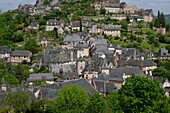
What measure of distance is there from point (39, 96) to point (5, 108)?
A: 577 centimetres

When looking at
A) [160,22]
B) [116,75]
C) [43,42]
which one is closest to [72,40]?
[43,42]

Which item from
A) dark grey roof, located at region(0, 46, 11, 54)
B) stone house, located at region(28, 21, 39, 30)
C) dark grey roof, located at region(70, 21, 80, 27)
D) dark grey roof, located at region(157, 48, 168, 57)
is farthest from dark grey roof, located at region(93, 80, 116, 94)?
stone house, located at region(28, 21, 39, 30)

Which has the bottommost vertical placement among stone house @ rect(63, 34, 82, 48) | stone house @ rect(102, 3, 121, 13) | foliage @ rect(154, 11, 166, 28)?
stone house @ rect(63, 34, 82, 48)

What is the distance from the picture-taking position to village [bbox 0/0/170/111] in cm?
4244

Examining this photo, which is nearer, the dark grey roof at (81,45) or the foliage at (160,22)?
the dark grey roof at (81,45)

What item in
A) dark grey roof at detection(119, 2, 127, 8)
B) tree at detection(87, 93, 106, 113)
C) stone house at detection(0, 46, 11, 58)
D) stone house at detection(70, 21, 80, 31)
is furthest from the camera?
dark grey roof at detection(119, 2, 127, 8)

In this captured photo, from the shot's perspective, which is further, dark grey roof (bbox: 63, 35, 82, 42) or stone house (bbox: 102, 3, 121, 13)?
stone house (bbox: 102, 3, 121, 13)

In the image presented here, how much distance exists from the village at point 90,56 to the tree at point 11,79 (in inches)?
63.3

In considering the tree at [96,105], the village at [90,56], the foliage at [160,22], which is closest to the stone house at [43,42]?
the village at [90,56]

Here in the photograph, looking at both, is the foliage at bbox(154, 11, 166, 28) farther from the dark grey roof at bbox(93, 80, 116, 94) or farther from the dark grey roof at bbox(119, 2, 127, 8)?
the dark grey roof at bbox(93, 80, 116, 94)

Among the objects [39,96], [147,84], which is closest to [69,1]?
[39,96]

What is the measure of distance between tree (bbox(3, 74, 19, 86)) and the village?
5.28 feet

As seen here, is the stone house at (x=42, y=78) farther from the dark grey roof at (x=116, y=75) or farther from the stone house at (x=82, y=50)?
the stone house at (x=82, y=50)

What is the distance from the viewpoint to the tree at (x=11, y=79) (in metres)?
46.6
